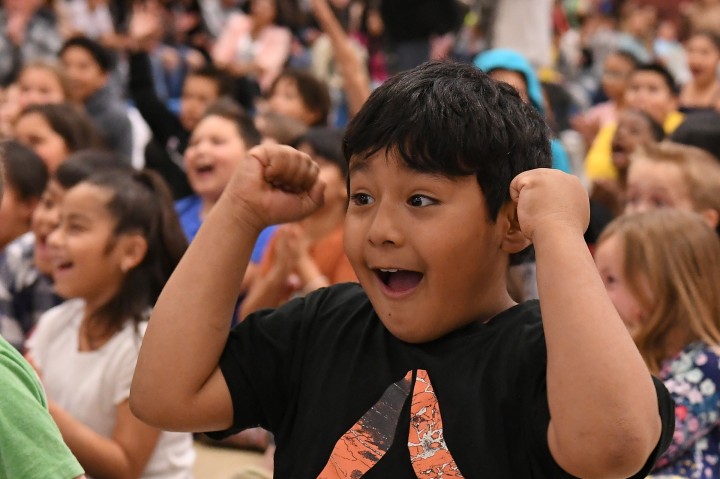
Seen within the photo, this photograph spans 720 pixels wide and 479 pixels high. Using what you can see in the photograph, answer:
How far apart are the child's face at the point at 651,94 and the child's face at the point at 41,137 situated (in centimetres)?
311

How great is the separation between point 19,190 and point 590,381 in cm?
264

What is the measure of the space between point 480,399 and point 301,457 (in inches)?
10.0

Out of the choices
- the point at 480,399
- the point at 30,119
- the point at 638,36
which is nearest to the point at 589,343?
the point at 480,399

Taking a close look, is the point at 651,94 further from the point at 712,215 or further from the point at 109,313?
the point at 109,313

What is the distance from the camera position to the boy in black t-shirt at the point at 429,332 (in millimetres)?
1132

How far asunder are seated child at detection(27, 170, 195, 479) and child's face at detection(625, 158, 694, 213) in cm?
136

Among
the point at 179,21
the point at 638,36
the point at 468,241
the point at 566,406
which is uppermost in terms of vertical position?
the point at 468,241

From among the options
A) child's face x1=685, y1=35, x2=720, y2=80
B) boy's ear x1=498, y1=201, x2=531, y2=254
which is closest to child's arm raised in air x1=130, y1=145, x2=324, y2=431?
boy's ear x1=498, y1=201, x2=531, y2=254

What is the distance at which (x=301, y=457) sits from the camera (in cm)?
135

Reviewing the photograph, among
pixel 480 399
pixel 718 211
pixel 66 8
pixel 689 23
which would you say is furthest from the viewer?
pixel 689 23

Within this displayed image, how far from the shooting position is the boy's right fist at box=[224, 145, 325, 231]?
4.84 feet

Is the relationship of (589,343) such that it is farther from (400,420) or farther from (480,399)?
(400,420)

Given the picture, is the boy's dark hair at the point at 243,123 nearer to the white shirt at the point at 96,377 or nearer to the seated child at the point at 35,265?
the seated child at the point at 35,265

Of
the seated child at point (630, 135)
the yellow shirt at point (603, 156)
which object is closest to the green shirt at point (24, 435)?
the seated child at point (630, 135)
